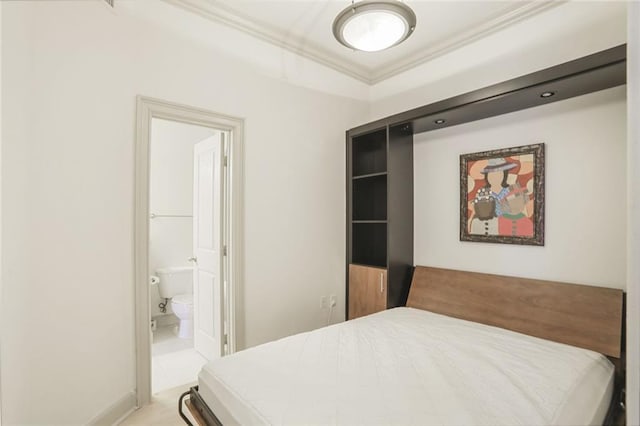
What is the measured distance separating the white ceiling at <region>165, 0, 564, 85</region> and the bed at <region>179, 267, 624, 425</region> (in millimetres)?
1943

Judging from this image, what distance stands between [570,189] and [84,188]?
302 cm

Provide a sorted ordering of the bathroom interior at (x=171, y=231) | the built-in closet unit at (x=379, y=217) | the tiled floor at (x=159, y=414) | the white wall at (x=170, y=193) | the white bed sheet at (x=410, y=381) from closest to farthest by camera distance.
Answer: the white bed sheet at (x=410, y=381)
the tiled floor at (x=159, y=414)
the built-in closet unit at (x=379, y=217)
the bathroom interior at (x=171, y=231)
the white wall at (x=170, y=193)

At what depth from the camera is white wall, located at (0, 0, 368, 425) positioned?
151cm

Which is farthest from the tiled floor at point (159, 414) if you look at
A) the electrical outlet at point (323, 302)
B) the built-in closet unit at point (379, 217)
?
the built-in closet unit at point (379, 217)

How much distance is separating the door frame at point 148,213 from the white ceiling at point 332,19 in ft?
2.43

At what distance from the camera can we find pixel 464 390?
1.36m

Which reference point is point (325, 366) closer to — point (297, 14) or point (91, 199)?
point (91, 199)

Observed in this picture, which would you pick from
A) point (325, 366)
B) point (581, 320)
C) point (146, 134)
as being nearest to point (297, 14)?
point (146, 134)

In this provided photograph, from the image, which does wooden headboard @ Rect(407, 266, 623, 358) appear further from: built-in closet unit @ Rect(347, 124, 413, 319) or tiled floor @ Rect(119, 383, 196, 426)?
tiled floor @ Rect(119, 383, 196, 426)

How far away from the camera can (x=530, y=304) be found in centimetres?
217

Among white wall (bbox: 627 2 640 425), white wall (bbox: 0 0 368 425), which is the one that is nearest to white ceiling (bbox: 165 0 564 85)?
white wall (bbox: 0 0 368 425)

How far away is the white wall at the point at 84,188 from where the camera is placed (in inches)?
59.5

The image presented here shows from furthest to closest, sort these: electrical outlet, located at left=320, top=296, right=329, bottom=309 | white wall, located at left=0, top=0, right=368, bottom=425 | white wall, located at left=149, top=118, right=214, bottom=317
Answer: white wall, located at left=149, top=118, right=214, bottom=317
electrical outlet, located at left=320, top=296, right=329, bottom=309
white wall, located at left=0, top=0, right=368, bottom=425

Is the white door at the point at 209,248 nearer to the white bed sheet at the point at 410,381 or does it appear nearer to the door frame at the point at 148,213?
the door frame at the point at 148,213
